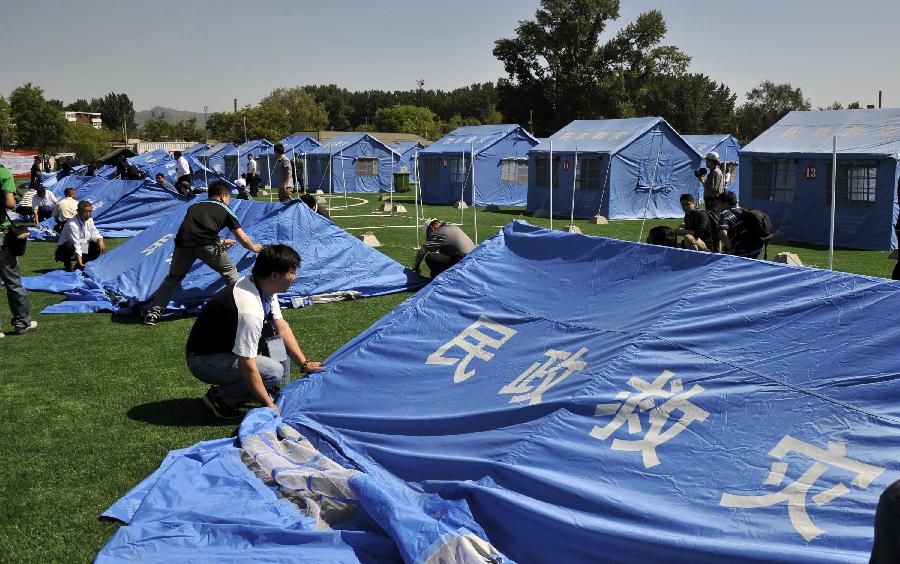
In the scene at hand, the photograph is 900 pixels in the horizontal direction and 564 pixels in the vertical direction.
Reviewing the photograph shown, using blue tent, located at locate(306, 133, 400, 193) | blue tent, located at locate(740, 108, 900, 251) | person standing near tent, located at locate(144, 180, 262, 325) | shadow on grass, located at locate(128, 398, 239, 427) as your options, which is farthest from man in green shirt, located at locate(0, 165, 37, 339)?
blue tent, located at locate(306, 133, 400, 193)

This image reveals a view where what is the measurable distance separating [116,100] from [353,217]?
143 m

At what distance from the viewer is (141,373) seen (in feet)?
26.6

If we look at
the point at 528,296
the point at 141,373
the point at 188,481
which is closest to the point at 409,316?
the point at 528,296

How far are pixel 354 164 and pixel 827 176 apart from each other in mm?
25633

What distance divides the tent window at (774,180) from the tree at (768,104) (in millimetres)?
75203

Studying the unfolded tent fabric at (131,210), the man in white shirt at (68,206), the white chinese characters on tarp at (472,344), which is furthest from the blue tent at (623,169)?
the white chinese characters on tarp at (472,344)

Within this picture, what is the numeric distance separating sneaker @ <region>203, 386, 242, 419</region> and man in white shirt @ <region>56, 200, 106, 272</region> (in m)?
8.98

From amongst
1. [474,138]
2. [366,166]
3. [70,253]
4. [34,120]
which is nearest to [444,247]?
[70,253]

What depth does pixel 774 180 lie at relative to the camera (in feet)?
68.7

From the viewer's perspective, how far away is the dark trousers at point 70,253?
14.4 meters

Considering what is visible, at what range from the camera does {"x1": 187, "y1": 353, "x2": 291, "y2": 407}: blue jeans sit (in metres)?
6.36

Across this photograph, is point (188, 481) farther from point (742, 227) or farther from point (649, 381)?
point (742, 227)

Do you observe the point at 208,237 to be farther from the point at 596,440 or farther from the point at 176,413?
the point at 596,440

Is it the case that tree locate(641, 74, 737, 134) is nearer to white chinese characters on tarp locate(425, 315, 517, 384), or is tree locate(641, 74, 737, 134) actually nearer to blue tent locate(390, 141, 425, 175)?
blue tent locate(390, 141, 425, 175)
